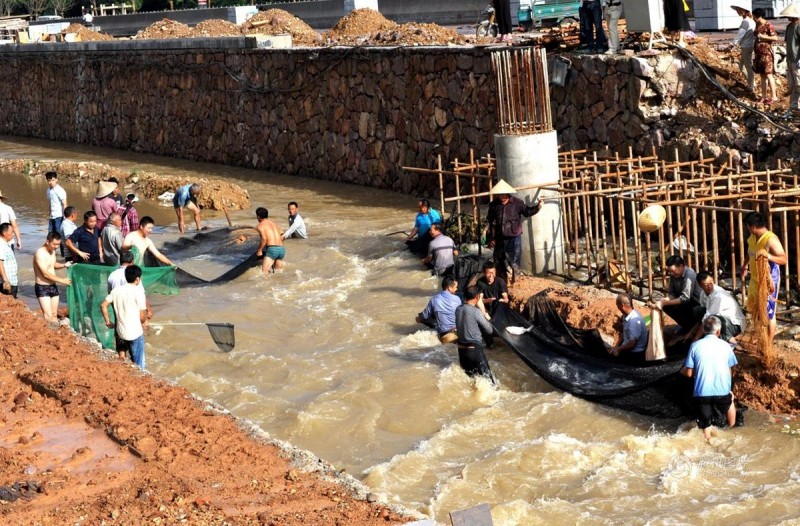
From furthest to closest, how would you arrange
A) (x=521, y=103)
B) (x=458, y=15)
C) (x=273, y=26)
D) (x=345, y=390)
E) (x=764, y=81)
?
(x=458, y=15), (x=273, y=26), (x=764, y=81), (x=521, y=103), (x=345, y=390)

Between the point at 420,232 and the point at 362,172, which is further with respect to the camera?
the point at 362,172

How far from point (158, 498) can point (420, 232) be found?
9294mm

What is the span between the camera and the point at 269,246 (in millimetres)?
17109

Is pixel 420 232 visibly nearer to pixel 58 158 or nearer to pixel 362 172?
pixel 362 172

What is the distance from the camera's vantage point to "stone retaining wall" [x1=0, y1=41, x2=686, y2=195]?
61.4 feet

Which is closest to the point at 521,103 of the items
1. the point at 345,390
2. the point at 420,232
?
the point at 420,232

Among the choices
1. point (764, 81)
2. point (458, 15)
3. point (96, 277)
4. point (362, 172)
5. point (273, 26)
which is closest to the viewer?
point (96, 277)

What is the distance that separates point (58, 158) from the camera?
1312 inches

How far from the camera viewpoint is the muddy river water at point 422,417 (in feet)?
31.4

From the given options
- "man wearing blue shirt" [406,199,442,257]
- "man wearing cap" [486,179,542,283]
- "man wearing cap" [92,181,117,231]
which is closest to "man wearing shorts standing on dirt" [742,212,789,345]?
"man wearing cap" [486,179,542,283]

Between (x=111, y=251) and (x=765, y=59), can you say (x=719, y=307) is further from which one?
(x=111, y=251)

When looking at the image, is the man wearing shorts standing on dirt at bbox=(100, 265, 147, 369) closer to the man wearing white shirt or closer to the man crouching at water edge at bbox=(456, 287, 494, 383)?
the man crouching at water edge at bbox=(456, 287, 494, 383)

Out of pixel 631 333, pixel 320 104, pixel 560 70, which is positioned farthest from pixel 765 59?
pixel 320 104

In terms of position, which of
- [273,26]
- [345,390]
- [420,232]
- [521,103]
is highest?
[273,26]
